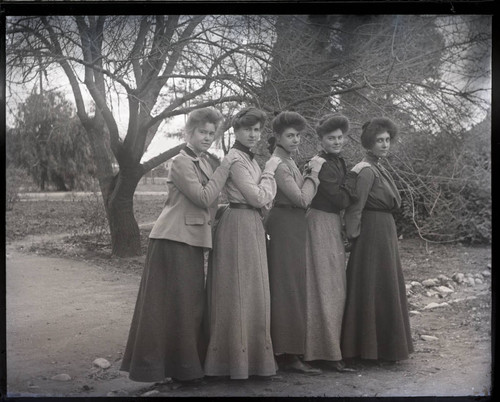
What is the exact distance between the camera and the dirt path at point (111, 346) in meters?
5.06

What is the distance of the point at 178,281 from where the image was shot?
486cm

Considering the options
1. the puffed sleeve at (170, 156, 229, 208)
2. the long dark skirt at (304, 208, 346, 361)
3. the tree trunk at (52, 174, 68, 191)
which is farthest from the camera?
the tree trunk at (52, 174, 68, 191)

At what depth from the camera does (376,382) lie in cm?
509

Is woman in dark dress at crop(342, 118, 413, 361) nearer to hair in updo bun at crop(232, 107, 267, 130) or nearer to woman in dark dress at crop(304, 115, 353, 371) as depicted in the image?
woman in dark dress at crop(304, 115, 353, 371)

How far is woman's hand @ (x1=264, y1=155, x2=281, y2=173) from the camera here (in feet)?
16.4

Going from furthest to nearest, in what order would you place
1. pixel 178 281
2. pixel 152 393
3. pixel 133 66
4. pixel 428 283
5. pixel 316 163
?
pixel 428 283 < pixel 133 66 < pixel 316 163 < pixel 152 393 < pixel 178 281

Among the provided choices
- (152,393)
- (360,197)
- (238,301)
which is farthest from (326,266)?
(152,393)

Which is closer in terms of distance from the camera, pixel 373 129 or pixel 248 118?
pixel 248 118

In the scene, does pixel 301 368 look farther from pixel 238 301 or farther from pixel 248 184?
pixel 248 184

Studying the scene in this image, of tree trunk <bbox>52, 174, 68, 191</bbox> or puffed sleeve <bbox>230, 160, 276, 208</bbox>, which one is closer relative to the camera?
puffed sleeve <bbox>230, 160, 276, 208</bbox>

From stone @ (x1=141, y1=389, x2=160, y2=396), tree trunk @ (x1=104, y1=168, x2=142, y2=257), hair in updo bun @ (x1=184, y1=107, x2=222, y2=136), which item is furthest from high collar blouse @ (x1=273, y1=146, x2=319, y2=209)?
stone @ (x1=141, y1=389, x2=160, y2=396)

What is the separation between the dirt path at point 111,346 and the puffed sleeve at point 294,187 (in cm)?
139

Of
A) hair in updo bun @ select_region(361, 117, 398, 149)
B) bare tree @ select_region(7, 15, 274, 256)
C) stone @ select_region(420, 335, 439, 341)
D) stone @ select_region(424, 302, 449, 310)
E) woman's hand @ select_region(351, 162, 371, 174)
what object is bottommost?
stone @ select_region(420, 335, 439, 341)

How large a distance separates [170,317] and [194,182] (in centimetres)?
107
